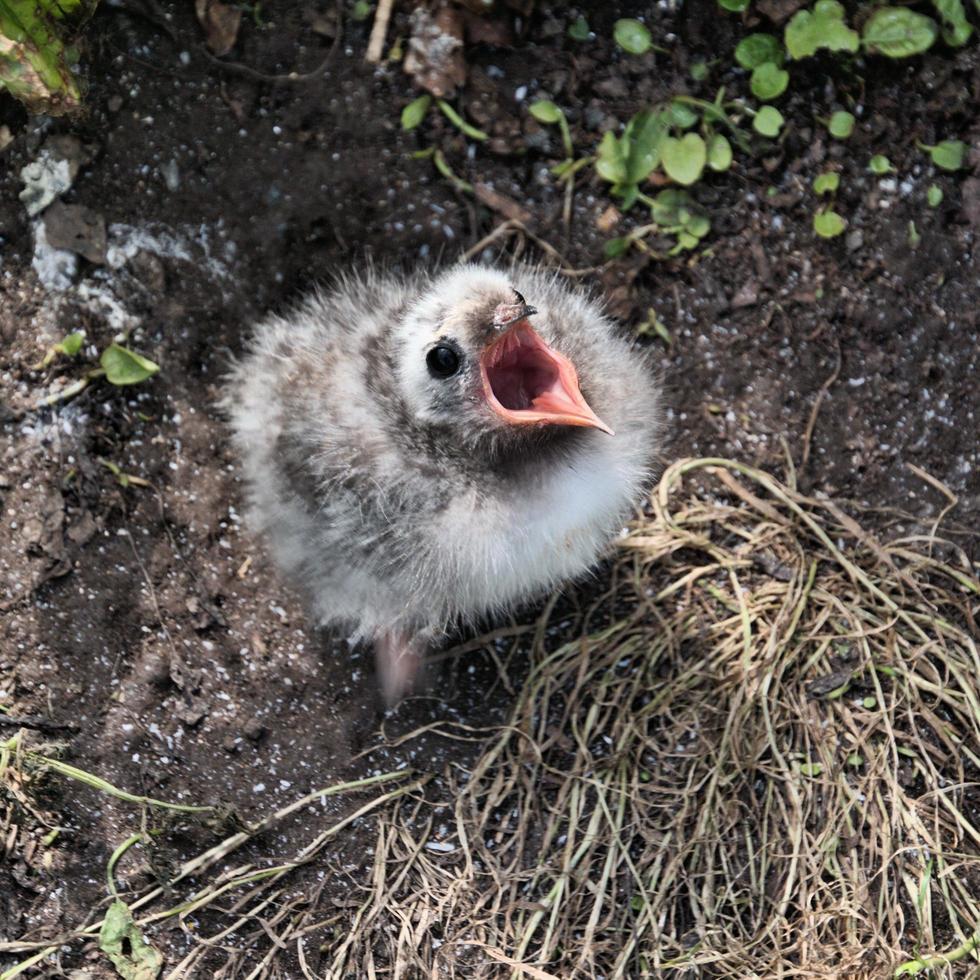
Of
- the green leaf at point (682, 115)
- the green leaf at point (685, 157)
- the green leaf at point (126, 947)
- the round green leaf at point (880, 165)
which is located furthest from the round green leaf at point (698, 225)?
the green leaf at point (126, 947)

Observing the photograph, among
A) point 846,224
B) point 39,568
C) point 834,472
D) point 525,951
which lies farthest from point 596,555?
point 39,568

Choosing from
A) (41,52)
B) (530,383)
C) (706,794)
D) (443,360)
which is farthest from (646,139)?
(706,794)

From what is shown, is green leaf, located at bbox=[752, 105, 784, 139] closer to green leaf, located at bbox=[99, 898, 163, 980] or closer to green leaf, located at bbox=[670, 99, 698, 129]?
green leaf, located at bbox=[670, 99, 698, 129]

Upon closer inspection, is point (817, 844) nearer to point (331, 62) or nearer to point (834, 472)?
point (834, 472)

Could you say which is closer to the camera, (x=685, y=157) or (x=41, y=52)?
(x=41, y=52)

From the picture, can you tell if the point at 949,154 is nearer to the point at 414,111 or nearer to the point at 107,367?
the point at 414,111

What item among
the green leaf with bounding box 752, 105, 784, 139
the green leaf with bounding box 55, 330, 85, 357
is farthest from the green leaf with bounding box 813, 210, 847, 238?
the green leaf with bounding box 55, 330, 85, 357

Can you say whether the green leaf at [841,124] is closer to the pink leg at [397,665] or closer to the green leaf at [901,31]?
the green leaf at [901,31]
